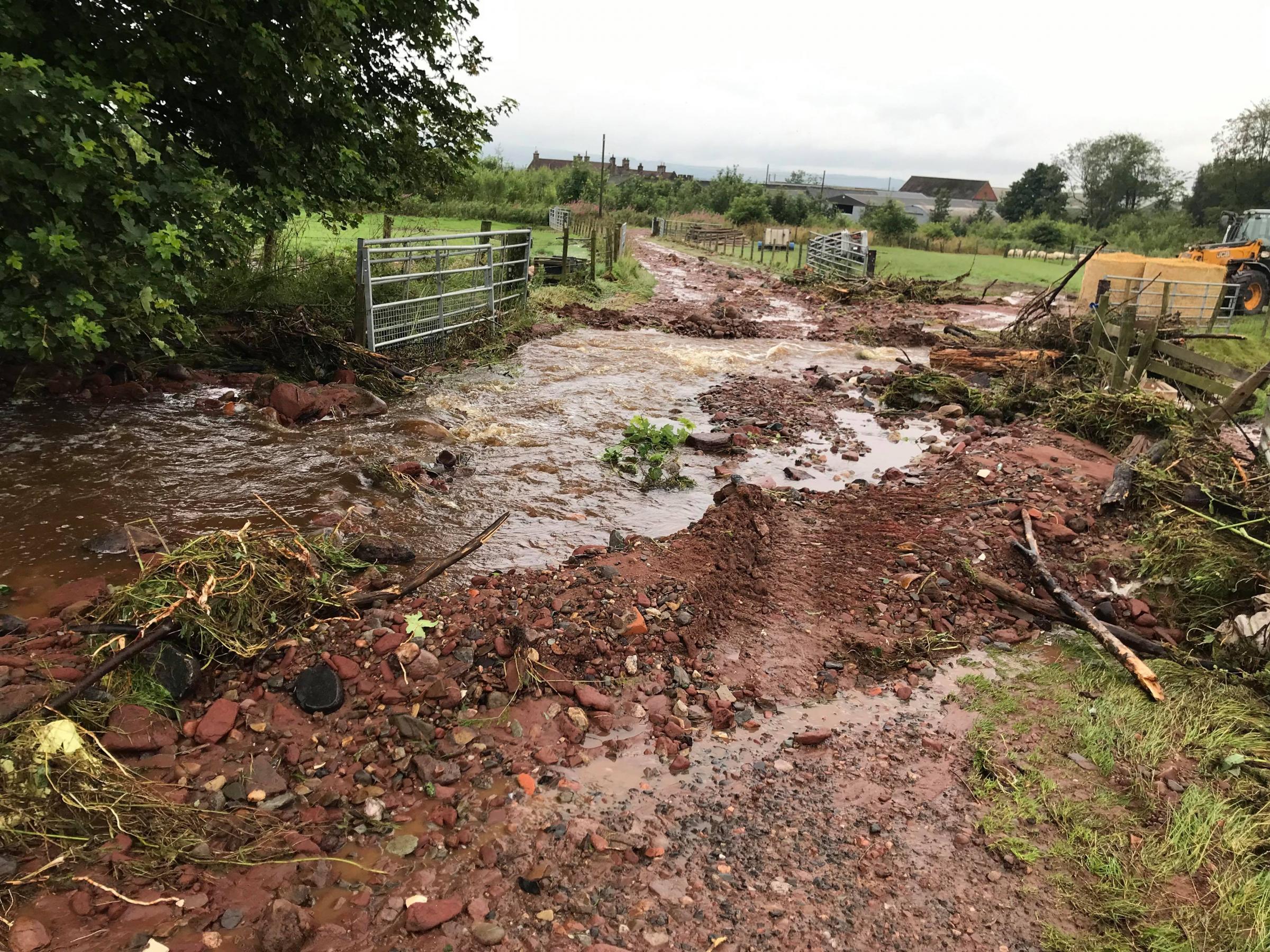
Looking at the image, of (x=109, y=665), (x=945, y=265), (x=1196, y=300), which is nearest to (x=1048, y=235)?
(x=945, y=265)

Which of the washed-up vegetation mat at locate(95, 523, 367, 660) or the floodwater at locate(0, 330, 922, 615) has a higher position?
the washed-up vegetation mat at locate(95, 523, 367, 660)

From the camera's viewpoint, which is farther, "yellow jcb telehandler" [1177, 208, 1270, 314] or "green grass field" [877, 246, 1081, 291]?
"green grass field" [877, 246, 1081, 291]

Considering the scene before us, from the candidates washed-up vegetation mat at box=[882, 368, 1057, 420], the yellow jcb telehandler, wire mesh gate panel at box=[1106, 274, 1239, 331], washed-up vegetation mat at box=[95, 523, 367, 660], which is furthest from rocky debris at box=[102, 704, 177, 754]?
the yellow jcb telehandler

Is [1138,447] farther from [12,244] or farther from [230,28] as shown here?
[12,244]

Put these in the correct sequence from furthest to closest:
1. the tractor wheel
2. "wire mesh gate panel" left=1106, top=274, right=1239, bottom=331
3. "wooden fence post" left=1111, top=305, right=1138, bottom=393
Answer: the tractor wheel → "wire mesh gate panel" left=1106, top=274, right=1239, bottom=331 → "wooden fence post" left=1111, top=305, right=1138, bottom=393

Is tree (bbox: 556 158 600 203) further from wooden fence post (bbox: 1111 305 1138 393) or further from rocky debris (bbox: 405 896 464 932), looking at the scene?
rocky debris (bbox: 405 896 464 932)

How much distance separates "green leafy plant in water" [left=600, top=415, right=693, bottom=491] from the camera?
7.35 metres

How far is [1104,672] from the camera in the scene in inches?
172

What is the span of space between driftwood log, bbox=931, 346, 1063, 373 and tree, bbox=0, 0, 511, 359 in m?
8.91

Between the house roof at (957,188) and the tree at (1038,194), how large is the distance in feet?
108

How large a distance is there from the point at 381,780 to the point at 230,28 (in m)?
6.47

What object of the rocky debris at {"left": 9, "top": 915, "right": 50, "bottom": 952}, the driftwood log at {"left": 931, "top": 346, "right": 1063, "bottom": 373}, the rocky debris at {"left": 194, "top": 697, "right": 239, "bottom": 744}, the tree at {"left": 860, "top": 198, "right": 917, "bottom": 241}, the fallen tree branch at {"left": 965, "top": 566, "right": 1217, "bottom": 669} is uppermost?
the tree at {"left": 860, "top": 198, "right": 917, "bottom": 241}

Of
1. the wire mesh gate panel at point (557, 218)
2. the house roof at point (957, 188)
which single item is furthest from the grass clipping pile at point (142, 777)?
the house roof at point (957, 188)

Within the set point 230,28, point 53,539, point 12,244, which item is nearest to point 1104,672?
point 53,539
